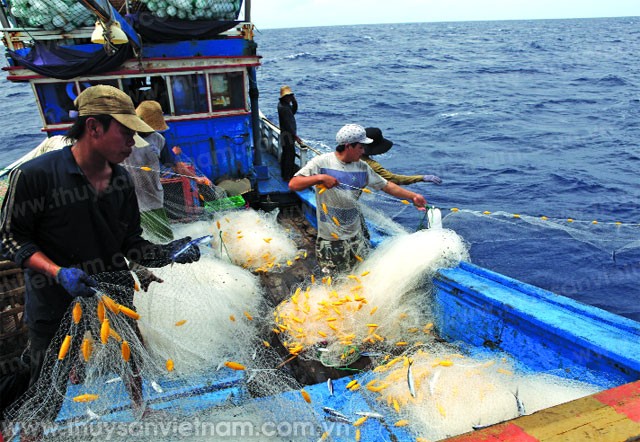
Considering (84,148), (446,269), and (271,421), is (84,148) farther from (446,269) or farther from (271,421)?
(446,269)

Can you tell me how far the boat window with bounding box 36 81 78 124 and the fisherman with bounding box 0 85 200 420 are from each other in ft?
17.0

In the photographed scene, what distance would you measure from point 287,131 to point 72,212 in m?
6.27

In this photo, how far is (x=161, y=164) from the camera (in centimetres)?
612

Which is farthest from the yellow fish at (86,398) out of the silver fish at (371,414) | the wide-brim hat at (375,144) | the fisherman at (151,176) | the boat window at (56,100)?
the boat window at (56,100)

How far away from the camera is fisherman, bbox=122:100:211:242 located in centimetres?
528

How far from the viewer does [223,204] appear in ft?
22.1

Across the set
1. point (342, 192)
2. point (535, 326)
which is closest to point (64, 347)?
point (342, 192)

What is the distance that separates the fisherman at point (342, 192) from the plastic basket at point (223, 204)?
230 cm

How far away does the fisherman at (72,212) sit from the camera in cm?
242

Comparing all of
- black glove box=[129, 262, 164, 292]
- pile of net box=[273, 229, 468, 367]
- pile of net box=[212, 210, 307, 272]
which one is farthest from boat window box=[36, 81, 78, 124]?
pile of net box=[273, 229, 468, 367]

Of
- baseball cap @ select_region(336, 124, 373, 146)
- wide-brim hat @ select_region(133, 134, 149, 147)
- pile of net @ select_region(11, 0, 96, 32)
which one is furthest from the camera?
pile of net @ select_region(11, 0, 96, 32)

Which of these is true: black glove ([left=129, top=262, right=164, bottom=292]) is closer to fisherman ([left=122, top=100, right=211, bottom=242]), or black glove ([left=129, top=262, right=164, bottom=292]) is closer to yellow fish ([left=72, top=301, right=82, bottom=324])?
yellow fish ([left=72, top=301, right=82, bottom=324])

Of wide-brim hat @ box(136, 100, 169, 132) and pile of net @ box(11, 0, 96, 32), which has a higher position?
pile of net @ box(11, 0, 96, 32)

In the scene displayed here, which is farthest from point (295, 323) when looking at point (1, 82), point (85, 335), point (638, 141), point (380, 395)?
point (1, 82)
